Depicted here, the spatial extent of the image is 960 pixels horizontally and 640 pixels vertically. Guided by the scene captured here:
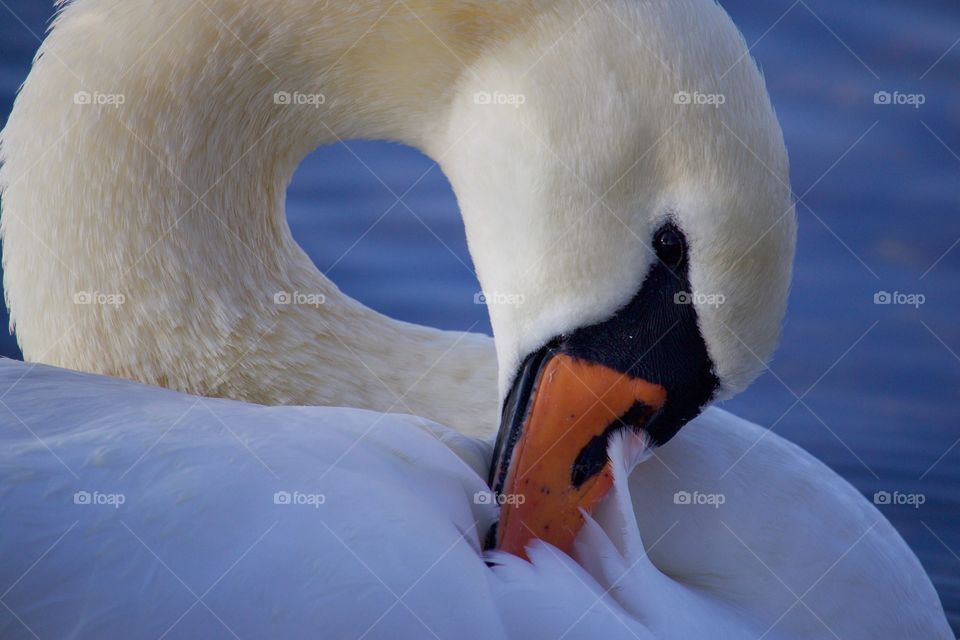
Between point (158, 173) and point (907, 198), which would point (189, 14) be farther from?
point (907, 198)

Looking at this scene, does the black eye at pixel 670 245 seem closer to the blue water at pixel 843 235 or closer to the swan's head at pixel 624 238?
the swan's head at pixel 624 238

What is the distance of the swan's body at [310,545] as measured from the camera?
2139 millimetres

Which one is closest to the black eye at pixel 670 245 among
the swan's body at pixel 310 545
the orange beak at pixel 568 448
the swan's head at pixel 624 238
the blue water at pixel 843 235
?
the swan's head at pixel 624 238

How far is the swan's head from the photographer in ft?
8.39

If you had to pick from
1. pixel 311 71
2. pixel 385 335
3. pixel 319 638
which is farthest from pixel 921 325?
pixel 319 638

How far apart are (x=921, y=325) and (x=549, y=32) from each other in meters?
2.86

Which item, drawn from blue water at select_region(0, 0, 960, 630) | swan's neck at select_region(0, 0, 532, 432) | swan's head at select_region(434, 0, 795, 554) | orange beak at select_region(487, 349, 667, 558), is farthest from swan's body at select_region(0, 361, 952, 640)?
blue water at select_region(0, 0, 960, 630)

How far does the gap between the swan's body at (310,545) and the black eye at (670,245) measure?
0.49m

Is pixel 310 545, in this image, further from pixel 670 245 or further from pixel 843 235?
pixel 843 235

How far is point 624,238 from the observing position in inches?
106

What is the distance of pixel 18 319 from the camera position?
123 inches

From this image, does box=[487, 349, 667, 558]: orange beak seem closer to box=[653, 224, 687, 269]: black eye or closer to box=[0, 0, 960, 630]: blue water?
box=[653, 224, 687, 269]: black eye

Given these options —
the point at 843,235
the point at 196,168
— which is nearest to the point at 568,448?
the point at 196,168

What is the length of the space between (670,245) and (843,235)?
9.39 ft
